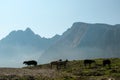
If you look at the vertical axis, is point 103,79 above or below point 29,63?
below

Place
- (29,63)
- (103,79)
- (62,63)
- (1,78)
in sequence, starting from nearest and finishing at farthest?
1. (1,78)
2. (103,79)
3. (62,63)
4. (29,63)

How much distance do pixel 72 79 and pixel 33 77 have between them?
6.04 metres

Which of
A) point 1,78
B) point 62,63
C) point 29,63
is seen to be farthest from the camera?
point 29,63

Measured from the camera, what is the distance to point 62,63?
256 feet

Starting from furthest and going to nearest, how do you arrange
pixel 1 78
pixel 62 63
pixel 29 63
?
1. pixel 29 63
2. pixel 62 63
3. pixel 1 78

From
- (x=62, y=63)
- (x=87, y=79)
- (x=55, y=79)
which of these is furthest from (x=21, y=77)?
(x=62, y=63)

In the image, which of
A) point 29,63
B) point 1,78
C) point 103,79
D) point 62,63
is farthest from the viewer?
point 29,63

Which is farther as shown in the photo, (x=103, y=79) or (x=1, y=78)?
(x=103, y=79)

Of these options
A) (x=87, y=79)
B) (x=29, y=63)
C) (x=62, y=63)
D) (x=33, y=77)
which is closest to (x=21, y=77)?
(x=33, y=77)

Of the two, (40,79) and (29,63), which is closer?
(40,79)

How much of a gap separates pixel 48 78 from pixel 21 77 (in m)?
4.03

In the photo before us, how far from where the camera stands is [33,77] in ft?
154

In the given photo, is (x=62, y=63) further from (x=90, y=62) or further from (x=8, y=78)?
(x=8, y=78)

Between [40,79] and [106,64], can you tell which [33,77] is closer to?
[40,79]
